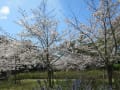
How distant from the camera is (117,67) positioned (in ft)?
149

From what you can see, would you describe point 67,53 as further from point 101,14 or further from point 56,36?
point 101,14

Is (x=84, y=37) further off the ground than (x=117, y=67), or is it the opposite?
(x=84, y=37)

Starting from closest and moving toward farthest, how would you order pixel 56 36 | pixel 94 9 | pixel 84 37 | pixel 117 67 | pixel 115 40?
pixel 115 40 → pixel 94 9 → pixel 84 37 → pixel 56 36 → pixel 117 67

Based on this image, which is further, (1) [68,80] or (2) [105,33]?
(2) [105,33]

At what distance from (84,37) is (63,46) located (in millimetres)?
1802

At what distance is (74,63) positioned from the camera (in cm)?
2367

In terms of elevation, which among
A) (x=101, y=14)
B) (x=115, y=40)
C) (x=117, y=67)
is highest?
(x=101, y=14)

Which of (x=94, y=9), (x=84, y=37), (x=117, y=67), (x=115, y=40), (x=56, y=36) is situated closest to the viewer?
(x=115, y=40)

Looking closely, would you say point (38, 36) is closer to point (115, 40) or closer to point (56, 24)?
point (56, 24)

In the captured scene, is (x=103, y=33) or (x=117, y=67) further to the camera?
(x=117, y=67)

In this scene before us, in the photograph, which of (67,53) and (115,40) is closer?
(115,40)

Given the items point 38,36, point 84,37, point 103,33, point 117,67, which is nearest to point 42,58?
point 38,36

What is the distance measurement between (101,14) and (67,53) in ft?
15.4

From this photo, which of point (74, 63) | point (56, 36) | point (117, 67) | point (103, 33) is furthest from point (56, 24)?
point (117, 67)
